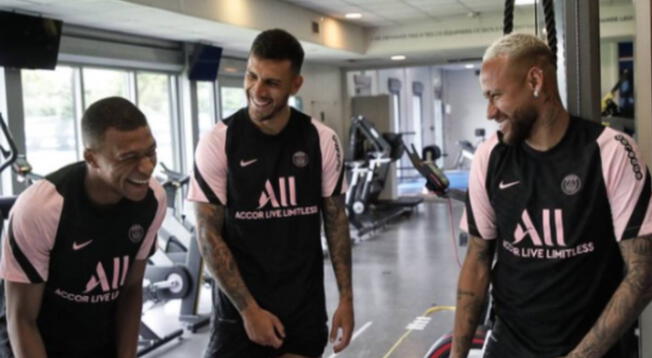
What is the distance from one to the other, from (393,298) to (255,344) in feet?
13.4

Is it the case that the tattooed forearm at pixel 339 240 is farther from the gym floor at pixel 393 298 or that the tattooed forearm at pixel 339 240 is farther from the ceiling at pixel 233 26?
the ceiling at pixel 233 26

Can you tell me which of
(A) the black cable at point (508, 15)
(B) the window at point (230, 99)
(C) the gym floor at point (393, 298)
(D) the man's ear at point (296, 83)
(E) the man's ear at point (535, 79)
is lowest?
(C) the gym floor at point (393, 298)

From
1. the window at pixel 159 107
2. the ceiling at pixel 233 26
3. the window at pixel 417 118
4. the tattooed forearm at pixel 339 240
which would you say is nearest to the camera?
the tattooed forearm at pixel 339 240

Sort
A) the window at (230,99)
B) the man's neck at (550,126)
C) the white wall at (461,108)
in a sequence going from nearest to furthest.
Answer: the man's neck at (550,126) < the window at (230,99) < the white wall at (461,108)

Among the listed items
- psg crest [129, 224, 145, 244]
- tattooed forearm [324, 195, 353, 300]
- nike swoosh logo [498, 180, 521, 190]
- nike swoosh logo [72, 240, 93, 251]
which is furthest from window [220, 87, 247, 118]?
nike swoosh logo [498, 180, 521, 190]

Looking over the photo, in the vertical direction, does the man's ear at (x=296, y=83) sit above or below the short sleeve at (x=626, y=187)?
above

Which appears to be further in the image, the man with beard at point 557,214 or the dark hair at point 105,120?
the dark hair at point 105,120

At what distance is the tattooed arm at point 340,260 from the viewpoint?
224cm

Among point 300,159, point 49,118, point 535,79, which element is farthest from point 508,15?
point 49,118

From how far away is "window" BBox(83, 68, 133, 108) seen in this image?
746 centimetres

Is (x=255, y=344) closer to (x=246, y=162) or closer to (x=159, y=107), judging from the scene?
(x=246, y=162)

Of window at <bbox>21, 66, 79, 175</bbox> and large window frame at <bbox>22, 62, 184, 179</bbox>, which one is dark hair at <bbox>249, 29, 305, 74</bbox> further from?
window at <bbox>21, 66, 79, 175</bbox>

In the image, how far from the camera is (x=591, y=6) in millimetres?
1895

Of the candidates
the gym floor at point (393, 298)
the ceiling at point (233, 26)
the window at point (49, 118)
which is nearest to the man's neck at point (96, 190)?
the gym floor at point (393, 298)
